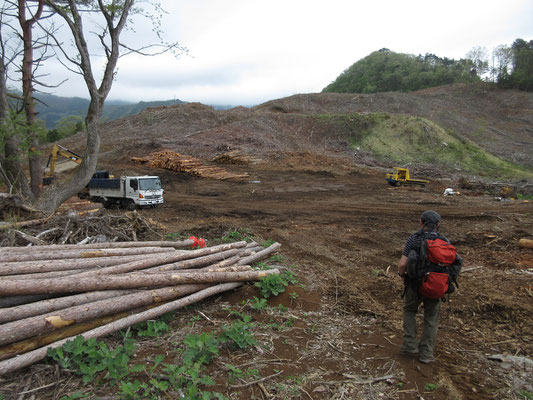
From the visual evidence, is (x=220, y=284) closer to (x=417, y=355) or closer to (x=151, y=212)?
(x=417, y=355)

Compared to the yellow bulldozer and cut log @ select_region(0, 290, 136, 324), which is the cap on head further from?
the yellow bulldozer

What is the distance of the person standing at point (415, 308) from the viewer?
3941mm

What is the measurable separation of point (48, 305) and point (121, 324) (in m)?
0.80

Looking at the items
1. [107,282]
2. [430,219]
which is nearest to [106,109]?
[107,282]

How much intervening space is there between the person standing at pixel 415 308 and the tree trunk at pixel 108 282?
2.52 meters

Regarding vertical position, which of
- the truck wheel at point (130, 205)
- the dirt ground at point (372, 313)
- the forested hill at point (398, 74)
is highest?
the forested hill at point (398, 74)

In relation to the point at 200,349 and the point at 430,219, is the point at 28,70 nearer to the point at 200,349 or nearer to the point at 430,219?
the point at 200,349

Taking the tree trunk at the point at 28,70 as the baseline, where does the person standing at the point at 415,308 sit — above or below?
below

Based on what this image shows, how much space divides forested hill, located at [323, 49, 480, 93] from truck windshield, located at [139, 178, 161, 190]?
63581mm

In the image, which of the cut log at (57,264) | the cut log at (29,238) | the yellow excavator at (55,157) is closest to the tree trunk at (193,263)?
the cut log at (57,264)

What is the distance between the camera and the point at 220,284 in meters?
5.23

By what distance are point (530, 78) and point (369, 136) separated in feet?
128

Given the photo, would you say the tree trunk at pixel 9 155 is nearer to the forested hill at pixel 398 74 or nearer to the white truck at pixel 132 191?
the white truck at pixel 132 191

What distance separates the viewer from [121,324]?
3.87 m
